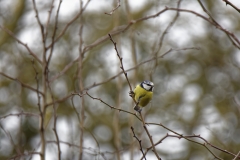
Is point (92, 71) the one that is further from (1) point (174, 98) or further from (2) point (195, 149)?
(2) point (195, 149)

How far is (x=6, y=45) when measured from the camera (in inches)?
339

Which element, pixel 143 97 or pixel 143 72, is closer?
pixel 143 97

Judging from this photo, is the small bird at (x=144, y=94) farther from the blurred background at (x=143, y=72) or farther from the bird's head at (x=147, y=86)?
the blurred background at (x=143, y=72)

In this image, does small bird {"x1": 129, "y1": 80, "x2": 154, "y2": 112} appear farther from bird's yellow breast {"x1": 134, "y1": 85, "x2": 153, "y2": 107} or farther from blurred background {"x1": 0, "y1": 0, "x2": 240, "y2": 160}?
blurred background {"x1": 0, "y1": 0, "x2": 240, "y2": 160}

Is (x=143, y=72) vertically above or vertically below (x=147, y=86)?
above

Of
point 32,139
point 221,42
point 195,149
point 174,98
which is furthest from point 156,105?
point 32,139

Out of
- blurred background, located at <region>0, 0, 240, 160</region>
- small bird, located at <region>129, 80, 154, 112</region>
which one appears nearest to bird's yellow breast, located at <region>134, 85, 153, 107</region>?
small bird, located at <region>129, 80, 154, 112</region>

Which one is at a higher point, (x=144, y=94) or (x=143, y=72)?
(x=143, y=72)

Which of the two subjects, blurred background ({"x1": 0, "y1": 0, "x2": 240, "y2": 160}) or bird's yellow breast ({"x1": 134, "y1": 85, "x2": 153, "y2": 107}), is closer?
bird's yellow breast ({"x1": 134, "y1": 85, "x2": 153, "y2": 107})

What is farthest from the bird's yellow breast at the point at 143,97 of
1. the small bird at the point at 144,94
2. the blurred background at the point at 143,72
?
the blurred background at the point at 143,72

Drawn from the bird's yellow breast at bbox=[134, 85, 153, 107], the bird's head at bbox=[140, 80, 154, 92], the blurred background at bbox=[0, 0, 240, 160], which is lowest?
the bird's yellow breast at bbox=[134, 85, 153, 107]

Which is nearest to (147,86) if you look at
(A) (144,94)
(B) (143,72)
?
(A) (144,94)

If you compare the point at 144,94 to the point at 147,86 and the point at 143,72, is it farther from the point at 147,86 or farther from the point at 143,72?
the point at 143,72

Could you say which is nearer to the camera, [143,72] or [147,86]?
[147,86]
